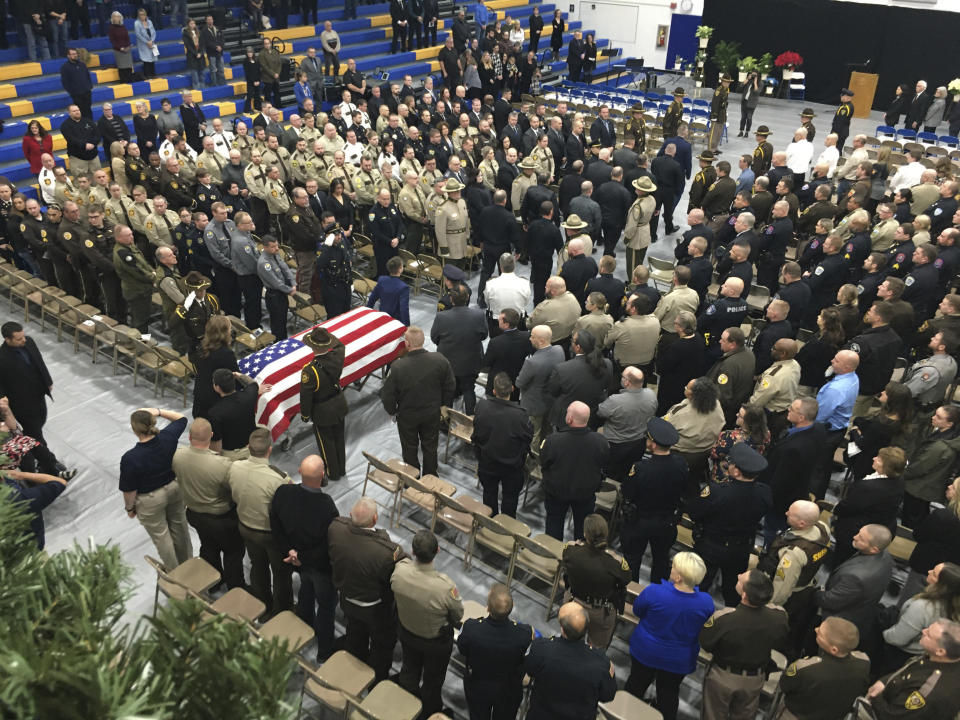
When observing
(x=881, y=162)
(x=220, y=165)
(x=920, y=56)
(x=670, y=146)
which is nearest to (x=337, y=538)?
(x=220, y=165)

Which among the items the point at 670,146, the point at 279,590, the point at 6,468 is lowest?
the point at 279,590

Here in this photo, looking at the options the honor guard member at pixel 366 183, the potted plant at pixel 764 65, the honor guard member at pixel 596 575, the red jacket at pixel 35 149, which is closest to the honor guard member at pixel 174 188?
the honor guard member at pixel 366 183

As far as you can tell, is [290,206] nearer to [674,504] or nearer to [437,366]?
[437,366]

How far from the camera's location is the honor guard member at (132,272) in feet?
28.0

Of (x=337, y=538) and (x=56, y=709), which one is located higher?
(x=56, y=709)

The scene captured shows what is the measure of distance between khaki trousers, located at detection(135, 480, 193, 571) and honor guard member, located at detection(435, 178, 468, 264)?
557 centimetres

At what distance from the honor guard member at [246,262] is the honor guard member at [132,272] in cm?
102

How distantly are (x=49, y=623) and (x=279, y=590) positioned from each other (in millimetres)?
4442

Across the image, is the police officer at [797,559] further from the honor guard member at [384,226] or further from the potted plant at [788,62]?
the potted plant at [788,62]

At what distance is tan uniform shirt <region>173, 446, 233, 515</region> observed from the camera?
5.14 meters

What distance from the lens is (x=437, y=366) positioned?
20.9 feet

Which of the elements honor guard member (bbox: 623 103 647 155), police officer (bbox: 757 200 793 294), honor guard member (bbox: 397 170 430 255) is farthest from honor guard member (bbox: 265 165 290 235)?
police officer (bbox: 757 200 793 294)

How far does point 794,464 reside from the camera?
18.7 ft

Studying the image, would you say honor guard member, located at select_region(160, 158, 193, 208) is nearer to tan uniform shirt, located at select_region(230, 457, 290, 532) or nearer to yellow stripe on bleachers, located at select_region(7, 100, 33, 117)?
yellow stripe on bleachers, located at select_region(7, 100, 33, 117)
